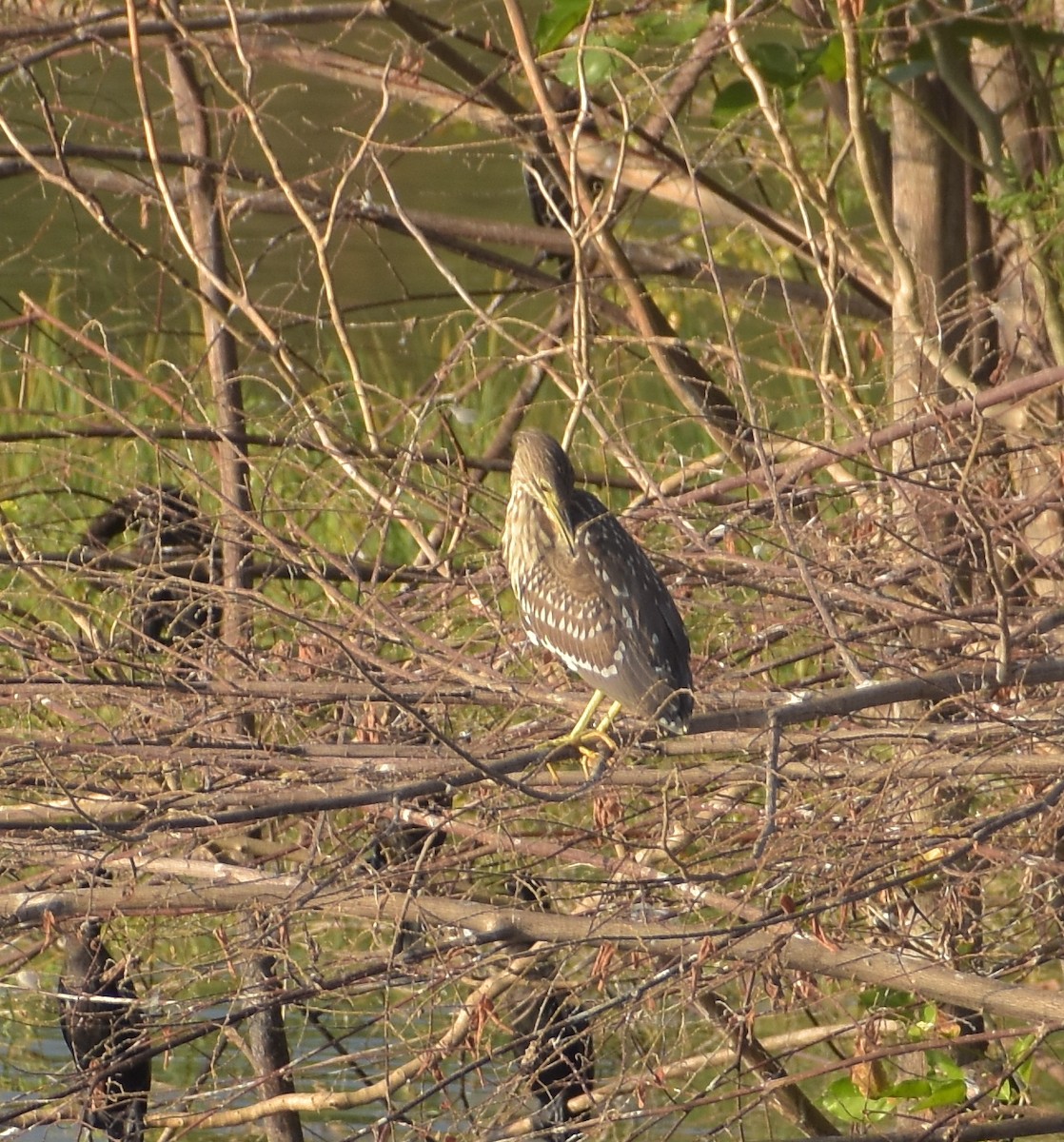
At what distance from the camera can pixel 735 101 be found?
14.1 ft

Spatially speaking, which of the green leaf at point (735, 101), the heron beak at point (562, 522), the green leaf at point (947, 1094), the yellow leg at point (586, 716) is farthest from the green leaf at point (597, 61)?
the green leaf at point (947, 1094)

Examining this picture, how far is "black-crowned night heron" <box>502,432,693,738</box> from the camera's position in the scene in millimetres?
3605

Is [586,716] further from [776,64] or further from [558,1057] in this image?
[776,64]

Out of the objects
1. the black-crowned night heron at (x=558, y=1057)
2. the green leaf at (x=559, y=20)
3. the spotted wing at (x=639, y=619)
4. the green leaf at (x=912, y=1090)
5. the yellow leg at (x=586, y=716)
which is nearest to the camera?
the black-crowned night heron at (x=558, y=1057)

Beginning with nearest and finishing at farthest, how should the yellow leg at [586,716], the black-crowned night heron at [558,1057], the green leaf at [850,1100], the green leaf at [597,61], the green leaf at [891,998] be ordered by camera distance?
the black-crowned night heron at [558,1057] < the yellow leg at [586,716] < the green leaf at [850,1100] < the green leaf at [891,998] < the green leaf at [597,61]

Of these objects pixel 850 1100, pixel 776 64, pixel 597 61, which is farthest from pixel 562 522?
pixel 850 1100

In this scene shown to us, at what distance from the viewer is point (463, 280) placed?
37.1 feet

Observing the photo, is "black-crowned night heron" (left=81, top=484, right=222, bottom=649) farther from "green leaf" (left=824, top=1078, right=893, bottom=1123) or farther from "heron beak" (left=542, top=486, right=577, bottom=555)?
"green leaf" (left=824, top=1078, right=893, bottom=1123)

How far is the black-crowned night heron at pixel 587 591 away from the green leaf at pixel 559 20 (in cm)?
89

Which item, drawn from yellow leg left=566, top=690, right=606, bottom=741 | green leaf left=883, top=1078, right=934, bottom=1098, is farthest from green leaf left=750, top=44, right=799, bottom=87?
green leaf left=883, top=1078, right=934, bottom=1098

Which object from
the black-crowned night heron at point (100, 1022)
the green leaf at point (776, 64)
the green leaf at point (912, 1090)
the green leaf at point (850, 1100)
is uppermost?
Result: the green leaf at point (776, 64)

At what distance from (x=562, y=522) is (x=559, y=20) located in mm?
1124

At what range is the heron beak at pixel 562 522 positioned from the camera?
3963 millimetres

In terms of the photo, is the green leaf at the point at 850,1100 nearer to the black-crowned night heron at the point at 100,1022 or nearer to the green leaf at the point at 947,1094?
the green leaf at the point at 947,1094
